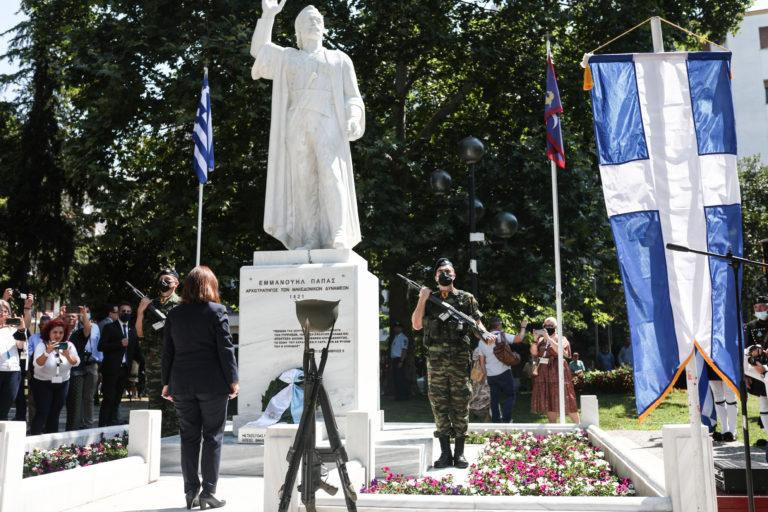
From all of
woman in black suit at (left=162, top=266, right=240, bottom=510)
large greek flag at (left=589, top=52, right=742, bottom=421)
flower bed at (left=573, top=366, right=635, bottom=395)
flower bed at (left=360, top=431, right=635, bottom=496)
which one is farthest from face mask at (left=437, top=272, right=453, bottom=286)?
flower bed at (left=573, top=366, right=635, bottom=395)

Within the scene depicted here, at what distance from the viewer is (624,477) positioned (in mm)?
6020

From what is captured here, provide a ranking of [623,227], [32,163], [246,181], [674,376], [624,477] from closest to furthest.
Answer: [674,376], [623,227], [624,477], [246,181], [32,163]

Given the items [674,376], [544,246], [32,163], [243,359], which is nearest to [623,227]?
[674,376]

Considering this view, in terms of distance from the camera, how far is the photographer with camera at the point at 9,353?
28.2ft

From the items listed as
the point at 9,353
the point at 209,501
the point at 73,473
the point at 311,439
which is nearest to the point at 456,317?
the point at 209,501

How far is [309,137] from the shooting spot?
807 cm

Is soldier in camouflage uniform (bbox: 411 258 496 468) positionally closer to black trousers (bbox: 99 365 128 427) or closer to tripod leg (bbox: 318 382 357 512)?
tripod leg (bbox: 318 382 357 512)

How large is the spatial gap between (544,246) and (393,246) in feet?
12.3

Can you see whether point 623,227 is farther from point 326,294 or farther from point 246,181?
point 246,181

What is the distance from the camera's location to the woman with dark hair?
8.90 m

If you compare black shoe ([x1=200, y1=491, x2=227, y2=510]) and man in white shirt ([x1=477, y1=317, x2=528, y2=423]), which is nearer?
black shoe ([x1=200, y1=491, x2=227, y2=510])

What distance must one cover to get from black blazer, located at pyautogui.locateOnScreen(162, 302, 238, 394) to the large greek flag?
120 inches

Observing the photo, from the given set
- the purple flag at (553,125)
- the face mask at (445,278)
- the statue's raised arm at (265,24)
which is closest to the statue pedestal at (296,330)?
the face mask at (445,278)

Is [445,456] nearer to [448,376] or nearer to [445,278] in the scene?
[448,376]
